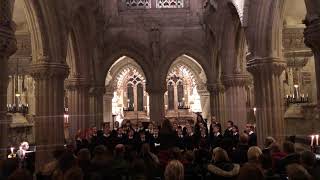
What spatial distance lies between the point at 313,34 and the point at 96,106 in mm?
13526

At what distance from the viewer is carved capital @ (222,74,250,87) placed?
1581 cm

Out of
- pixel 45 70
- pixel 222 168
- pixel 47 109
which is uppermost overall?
pixel 45 70

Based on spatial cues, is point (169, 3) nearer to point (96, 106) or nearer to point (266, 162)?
point (96, 106)

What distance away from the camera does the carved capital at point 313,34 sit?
641 centimetres

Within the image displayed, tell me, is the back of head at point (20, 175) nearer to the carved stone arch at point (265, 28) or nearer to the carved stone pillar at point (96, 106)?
the carved stone arch at point (265, 28)

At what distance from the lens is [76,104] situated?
52.2ft

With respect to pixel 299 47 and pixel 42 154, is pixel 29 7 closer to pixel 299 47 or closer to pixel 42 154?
pixel 42 154

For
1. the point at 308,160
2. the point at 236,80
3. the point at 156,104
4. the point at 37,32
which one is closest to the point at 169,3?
the point at 156,104

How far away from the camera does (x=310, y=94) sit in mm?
15586

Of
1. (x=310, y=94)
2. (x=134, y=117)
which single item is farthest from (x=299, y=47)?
(x=134, y=117)

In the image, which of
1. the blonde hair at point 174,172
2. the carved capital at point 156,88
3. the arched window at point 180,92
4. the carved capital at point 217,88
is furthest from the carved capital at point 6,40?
the arched window at point 180,92

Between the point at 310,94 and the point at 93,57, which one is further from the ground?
the point at 93,57

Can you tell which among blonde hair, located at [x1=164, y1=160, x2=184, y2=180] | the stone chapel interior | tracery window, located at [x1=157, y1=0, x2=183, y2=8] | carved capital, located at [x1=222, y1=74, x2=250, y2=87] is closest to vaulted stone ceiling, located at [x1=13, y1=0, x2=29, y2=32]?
the stone chapel interior

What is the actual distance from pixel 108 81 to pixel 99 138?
51.7ft
